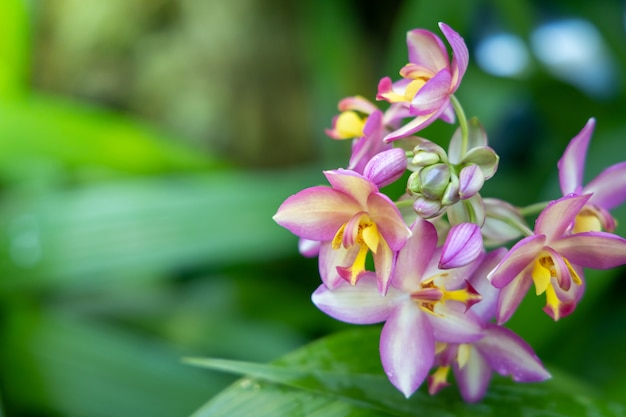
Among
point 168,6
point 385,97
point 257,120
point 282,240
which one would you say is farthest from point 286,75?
point 385,97

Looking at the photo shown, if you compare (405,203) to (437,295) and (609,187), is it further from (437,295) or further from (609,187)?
(609,187)

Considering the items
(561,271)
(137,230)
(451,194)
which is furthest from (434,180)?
(137,230)

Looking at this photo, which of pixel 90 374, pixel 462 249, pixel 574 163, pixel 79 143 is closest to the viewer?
pixel 462 249

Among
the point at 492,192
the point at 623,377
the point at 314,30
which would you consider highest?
the point at 314,30

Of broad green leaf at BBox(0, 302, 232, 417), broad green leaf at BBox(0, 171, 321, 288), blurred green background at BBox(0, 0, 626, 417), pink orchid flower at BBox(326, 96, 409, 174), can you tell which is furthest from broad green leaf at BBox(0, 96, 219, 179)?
pink orchid flower at BBox(326, 96, 409, 174)

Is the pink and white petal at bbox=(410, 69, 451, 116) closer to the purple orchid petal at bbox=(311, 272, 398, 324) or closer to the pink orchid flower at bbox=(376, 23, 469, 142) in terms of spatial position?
the pink orchid flower at bbox=(376, 23, 469, 142)

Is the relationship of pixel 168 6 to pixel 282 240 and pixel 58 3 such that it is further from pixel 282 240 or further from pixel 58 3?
pixel 282 240

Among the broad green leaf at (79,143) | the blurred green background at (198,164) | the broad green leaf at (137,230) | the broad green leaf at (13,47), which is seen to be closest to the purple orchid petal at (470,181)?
the blurred green background at (198,164)
